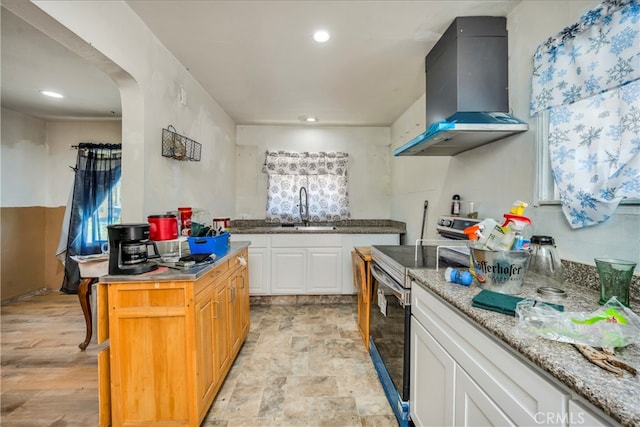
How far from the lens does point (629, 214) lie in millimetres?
979

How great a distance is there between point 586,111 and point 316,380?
2130mm

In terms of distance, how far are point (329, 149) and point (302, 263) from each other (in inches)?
69.1

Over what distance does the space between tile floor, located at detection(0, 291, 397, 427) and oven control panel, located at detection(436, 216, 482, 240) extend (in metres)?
1.17

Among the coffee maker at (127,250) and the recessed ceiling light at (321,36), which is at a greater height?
the recessed ceiling light at (321,36)

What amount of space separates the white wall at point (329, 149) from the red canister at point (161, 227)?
7.52 ft

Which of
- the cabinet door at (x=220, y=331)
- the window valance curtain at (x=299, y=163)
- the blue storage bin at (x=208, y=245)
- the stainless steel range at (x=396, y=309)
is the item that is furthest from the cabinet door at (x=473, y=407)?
the window valance curtain at (x=299, y=163)

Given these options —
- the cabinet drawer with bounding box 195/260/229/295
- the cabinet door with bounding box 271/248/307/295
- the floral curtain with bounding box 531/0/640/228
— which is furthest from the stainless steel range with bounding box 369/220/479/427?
the cabinet door with bounding box 271/248/307/295

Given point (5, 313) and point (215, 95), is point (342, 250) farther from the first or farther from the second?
point (5, 313)

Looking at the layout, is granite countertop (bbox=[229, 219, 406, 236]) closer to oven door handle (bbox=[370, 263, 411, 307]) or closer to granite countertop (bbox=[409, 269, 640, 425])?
oven door handle (bbox=[370, 263, 411, 307])

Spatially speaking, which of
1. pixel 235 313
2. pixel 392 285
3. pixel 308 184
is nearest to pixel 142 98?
pixel 235 313

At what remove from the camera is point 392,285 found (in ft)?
5.05

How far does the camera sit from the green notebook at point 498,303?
2.76ft

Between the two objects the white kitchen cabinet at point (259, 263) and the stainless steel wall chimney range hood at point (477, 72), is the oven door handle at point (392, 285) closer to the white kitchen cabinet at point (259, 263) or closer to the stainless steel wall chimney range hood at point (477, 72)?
the stainless steel wall chimney range hood at point (477, 72)

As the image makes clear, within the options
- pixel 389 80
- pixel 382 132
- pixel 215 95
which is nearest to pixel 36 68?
pixel 215 95
